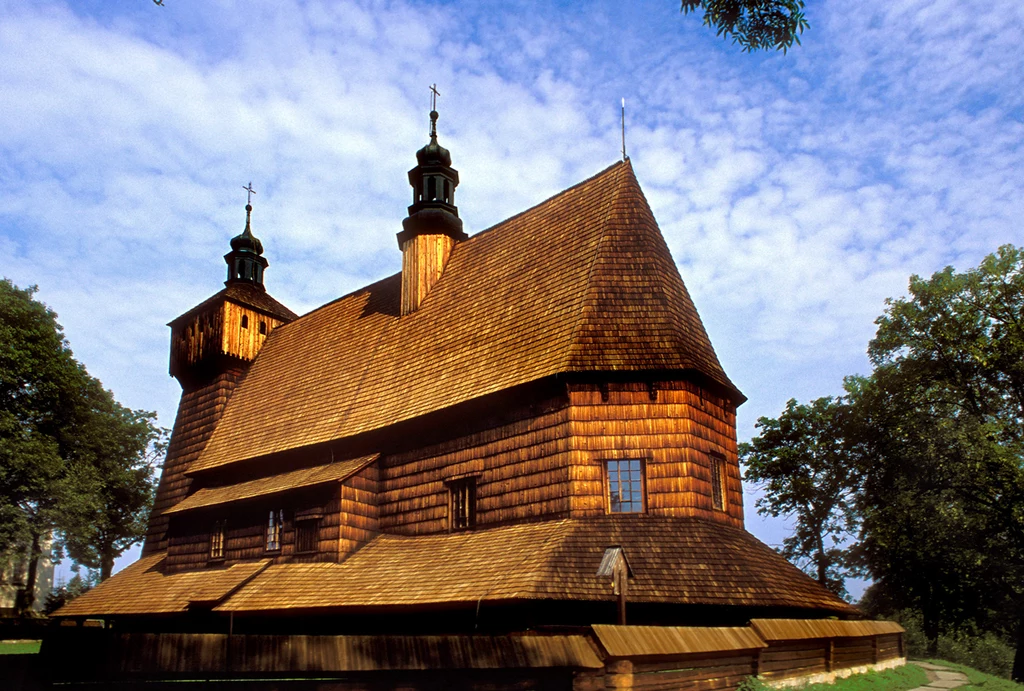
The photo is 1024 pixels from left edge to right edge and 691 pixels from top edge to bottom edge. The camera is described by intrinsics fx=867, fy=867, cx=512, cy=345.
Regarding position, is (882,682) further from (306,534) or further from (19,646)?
(19,646)

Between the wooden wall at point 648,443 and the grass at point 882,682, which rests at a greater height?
the wooden wall at point 648,443

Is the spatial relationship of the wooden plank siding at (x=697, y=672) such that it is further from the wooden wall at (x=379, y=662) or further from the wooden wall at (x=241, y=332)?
the wooden wall at (x=241, y=332)

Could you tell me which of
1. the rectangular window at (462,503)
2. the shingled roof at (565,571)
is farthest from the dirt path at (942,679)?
the rectangular window at (462,503)

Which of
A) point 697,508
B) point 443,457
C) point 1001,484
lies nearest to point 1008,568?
point 1001,484

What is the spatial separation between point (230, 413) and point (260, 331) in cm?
411

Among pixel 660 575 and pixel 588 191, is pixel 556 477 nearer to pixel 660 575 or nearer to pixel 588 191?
pixel 660 575

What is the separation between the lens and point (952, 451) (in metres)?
26.5

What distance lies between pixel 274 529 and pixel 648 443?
10.5 m

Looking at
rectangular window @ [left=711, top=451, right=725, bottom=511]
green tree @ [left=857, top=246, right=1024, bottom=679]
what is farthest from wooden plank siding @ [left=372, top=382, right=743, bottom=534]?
green tree @ [left=857, top=246, right=1024, bottom=679]

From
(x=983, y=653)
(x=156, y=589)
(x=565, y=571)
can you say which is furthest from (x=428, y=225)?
(x=983, y=653)

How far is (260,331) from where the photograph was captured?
3127cm

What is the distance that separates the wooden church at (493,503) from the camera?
11340mm

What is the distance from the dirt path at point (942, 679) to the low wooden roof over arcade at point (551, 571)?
2.28m

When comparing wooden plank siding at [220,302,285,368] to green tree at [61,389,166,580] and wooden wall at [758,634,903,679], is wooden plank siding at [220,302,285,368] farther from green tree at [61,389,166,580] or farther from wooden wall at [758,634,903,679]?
wooden wall at [758,634,903,679]
